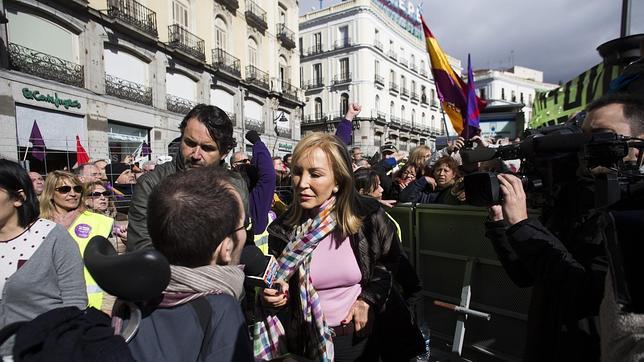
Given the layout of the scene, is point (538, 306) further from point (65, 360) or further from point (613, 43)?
point (613, 43)

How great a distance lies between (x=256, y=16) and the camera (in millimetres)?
22875

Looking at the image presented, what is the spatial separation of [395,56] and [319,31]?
9099 mm

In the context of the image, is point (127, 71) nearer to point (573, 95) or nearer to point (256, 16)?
point (256, 16)

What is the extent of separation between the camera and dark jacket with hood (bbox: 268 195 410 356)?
2.02 meters

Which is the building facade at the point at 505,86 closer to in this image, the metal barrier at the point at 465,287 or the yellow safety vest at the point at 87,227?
the metal barrier at the point at 465,287

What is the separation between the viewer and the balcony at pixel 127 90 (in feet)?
47.3

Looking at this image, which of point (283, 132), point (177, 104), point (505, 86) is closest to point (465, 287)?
point (177, 104)

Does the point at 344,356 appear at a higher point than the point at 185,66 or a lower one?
lower

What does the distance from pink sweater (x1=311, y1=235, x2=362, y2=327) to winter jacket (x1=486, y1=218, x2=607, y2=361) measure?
859 mm

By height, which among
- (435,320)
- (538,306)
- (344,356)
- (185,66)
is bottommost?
(435,320)

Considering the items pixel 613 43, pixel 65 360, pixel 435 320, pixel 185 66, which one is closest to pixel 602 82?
pixel 613 43

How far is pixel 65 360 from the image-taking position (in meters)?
0.90

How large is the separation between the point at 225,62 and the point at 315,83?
20368mm

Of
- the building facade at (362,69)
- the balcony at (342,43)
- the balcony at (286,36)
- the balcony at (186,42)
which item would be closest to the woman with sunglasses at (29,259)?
the balcony at (186,42)
